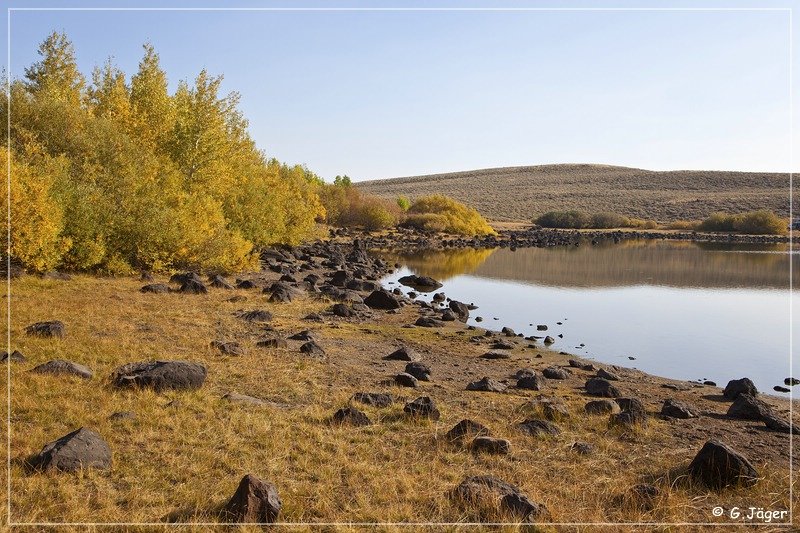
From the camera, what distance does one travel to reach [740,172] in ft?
512

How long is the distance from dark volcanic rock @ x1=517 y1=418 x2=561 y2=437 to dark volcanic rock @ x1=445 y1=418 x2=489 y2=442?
84cm

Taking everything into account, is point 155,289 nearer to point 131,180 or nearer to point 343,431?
point 131,180

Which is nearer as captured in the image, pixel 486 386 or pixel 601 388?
pixel 486 386

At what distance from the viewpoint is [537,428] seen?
1123 centimetres

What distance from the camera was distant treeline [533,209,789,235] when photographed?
101062 millimetres

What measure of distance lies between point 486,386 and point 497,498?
262 inches

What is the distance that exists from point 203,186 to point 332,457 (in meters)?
26.2

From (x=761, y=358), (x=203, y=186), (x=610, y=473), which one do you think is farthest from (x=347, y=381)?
(x=203, y=186)

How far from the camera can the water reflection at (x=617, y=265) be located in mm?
44719

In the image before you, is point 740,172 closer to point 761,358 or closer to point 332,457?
point 761,358

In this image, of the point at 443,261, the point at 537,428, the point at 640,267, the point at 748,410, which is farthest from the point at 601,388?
the point at 443,261

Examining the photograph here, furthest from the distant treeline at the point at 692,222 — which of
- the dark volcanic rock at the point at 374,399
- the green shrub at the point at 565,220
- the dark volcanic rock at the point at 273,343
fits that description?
the dark volcanic rock at the point at 374,399

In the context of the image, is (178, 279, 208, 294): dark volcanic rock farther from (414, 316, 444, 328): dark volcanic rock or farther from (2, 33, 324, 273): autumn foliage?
(414, 316, 444, 328): dark volcanic rock

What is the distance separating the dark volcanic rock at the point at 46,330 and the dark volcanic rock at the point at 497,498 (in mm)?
10950
